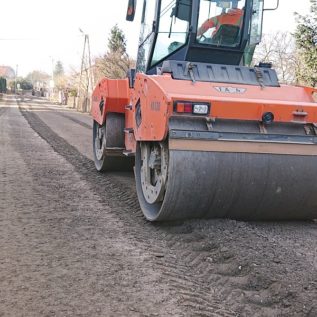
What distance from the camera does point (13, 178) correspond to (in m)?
7.53

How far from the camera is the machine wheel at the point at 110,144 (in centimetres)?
770

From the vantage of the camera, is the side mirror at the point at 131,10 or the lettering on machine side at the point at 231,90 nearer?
the lettering on machine side at the point at 231,90

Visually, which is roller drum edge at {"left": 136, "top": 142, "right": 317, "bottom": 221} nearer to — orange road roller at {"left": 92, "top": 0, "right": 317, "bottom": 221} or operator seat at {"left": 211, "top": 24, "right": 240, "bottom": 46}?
orange road roller at {"left": 92, "top": 0, "right": 317, "bottom": 221}

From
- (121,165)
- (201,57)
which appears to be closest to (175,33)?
(201,57)

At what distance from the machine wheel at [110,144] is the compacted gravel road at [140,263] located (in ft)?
5.43

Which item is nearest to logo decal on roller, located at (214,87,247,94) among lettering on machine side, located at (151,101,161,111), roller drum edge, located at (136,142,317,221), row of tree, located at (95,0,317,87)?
lettering on machine side, located at (151,101,161,111)

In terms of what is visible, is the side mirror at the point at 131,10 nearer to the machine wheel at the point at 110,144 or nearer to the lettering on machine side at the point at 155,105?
the machine wheel at the point at 110,144

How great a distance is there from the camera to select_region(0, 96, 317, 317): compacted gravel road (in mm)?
3199

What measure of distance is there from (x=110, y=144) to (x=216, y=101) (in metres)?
3.57

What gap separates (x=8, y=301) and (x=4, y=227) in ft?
5.91

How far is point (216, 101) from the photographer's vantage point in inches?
174

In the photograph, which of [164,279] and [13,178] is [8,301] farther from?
[13,178]

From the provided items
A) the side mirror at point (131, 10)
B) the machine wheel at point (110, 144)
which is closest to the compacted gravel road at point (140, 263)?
the machine wheel at point (110, 144)

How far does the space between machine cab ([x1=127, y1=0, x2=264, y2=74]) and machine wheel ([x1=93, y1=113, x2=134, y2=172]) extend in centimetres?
157
